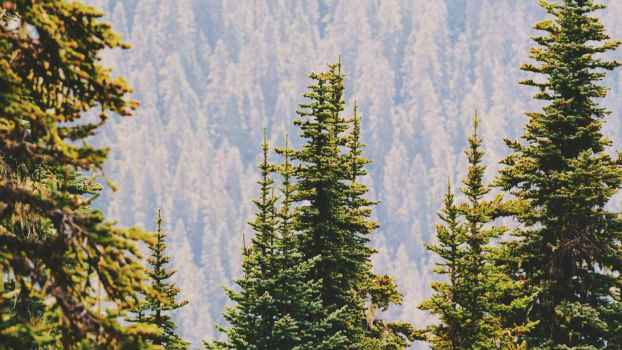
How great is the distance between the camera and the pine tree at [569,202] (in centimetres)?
1886

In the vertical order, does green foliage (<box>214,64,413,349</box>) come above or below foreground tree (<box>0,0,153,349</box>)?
above

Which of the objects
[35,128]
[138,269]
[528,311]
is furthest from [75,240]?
[528,311]

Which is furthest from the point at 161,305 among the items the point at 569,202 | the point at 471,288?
the point at 569,202

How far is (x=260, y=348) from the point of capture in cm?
1872

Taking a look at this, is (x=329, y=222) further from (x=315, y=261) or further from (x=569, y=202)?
(x=569, y=202)

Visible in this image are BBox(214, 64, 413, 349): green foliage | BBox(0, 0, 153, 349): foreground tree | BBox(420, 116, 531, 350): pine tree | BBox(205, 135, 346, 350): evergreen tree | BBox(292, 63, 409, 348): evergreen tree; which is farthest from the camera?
BBox(292, 63, 409, 348): evergreen tree

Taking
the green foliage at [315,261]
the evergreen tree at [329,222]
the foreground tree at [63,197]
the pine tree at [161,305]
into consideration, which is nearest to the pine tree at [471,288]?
the green foliage at [315,261]

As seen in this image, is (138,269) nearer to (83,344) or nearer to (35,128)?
(83,344)

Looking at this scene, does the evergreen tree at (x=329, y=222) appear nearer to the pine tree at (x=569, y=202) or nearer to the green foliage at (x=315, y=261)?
the green foliage at (x=315, y=261)

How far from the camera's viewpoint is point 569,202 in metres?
19.0

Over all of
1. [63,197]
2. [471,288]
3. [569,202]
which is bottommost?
[63,197]

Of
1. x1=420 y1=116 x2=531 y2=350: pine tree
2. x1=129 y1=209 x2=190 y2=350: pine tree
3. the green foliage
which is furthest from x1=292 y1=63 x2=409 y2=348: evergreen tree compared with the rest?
x1=420 y1=116 x2=531 y2=350: pine tree

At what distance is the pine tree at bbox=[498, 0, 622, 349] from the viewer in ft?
61.9

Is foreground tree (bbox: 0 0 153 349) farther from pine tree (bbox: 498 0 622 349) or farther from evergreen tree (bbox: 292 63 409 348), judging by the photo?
evergreen tree (bbox: 292 63 409 348)
